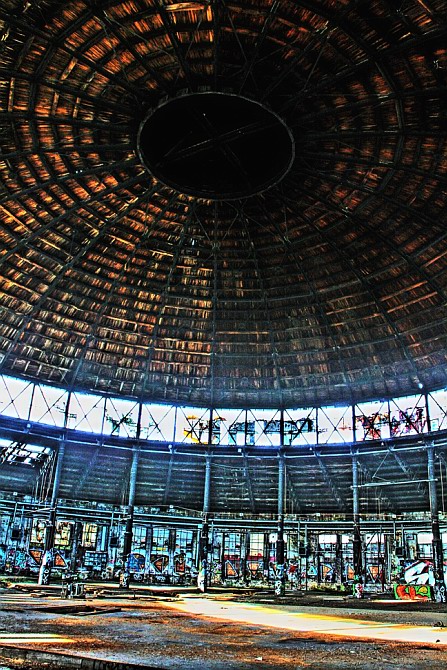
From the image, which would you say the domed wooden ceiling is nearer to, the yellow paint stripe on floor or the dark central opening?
the dark central opening

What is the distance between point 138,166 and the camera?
126 ft

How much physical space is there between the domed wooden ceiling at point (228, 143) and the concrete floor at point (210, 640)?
2407 centimetres

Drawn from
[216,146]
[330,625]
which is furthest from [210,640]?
[216,146]

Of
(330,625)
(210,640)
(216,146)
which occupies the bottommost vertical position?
(330,625)

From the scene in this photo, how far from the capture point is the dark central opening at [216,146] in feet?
110

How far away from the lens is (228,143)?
117 ft

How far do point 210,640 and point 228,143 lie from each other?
26.5 meters

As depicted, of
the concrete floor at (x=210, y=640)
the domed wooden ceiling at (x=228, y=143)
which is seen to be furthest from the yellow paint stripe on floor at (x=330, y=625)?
the domed wooden ceiling at (x=228, y=143)

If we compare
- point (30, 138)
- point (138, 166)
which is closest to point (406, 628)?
point (138, 166)

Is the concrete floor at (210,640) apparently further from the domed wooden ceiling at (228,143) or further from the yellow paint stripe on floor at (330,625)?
the domed wooden ceiling at (228,143)

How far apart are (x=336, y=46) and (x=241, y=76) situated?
5.04 metres

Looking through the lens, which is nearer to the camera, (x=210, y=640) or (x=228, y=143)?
(x=210, y=640)

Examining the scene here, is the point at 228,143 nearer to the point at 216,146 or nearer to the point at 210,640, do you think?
the point at 216,146

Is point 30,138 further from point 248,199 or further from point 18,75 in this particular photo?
point 248,199
